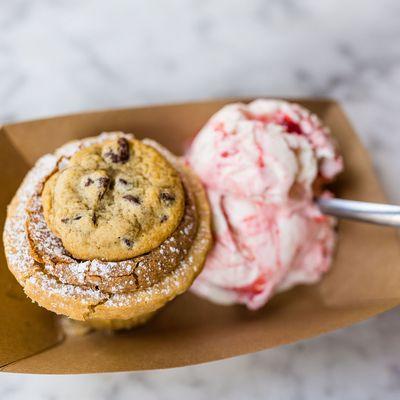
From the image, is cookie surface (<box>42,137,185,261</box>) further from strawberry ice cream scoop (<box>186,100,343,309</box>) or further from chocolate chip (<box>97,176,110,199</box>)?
strawberry ice cream scoop (<box>186,100,343,309</box>)

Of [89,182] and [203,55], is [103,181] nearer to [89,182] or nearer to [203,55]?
[89,182]

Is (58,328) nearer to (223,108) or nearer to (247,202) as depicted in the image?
(247,202)

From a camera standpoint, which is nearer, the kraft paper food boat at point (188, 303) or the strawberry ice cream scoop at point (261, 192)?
the kraft paper food boat at point (188, 303)

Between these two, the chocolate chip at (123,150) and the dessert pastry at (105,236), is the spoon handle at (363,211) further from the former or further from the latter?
the chocolate chip at (123,150)

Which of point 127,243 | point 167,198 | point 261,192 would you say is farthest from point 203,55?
point 127,243

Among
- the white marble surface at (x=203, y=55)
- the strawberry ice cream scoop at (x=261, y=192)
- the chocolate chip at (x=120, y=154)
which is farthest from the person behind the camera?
the white marble surface at (x=203, y=55)

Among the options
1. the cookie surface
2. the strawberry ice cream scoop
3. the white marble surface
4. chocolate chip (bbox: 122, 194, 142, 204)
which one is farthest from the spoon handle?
chocolate chip (bbox: 122, 194, 142, 204)

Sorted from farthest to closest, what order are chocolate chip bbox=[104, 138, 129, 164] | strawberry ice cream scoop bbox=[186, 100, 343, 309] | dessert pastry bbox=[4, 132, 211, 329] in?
strawberry ice cream scoop bbox=[186, 100, 343, 309] → chocolate chip bbox=[104, 138, 129, 164] → dessert pastry bbox=[4, 132, 211, 329]

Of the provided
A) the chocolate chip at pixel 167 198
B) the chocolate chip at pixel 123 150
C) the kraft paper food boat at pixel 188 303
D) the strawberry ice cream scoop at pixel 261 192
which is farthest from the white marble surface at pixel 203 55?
the chocolate chip at pixel 167 198
